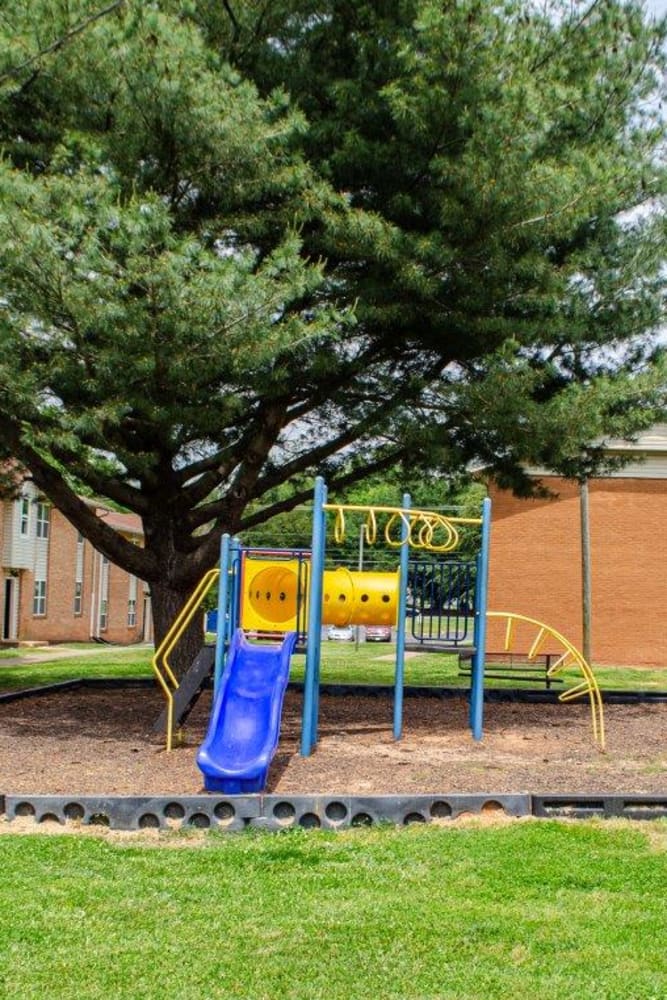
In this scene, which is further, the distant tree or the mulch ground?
the distant tree

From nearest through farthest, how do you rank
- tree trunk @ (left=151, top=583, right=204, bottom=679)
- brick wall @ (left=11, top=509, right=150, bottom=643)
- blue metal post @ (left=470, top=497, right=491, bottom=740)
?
1. blue metal post @ (left=470, top=497, right=491, bottom=740)
2. tree trunk @ (left=151, top=583, right=204, bottom=679)
3. brick wall @ (left=11, top=509, right=150, bottom=643)

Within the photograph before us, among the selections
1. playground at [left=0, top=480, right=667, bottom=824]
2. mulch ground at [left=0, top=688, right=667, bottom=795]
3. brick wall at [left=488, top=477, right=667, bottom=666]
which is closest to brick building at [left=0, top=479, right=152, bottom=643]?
brick wall at [left=488, top=477, right=667, bottom=666]

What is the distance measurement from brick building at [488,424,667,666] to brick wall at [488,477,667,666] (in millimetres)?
25

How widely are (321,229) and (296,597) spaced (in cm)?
380

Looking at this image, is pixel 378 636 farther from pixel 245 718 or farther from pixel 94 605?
pixel 245 718

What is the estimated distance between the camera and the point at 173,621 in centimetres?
1362

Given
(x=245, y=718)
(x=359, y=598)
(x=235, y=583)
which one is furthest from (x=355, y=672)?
(x=245, y=718)

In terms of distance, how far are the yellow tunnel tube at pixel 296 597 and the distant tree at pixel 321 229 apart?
5.41 feet

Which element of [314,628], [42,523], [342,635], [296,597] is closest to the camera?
[314,628]

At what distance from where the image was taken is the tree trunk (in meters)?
13.7

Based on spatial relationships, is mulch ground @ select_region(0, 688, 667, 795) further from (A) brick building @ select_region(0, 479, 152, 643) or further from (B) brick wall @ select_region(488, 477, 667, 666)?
(A) brick building @ select_region(0, 479, 152, 643)

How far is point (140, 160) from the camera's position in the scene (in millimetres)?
10844

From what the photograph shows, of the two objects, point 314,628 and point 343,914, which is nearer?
point 343,914

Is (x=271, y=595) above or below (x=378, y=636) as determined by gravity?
above
